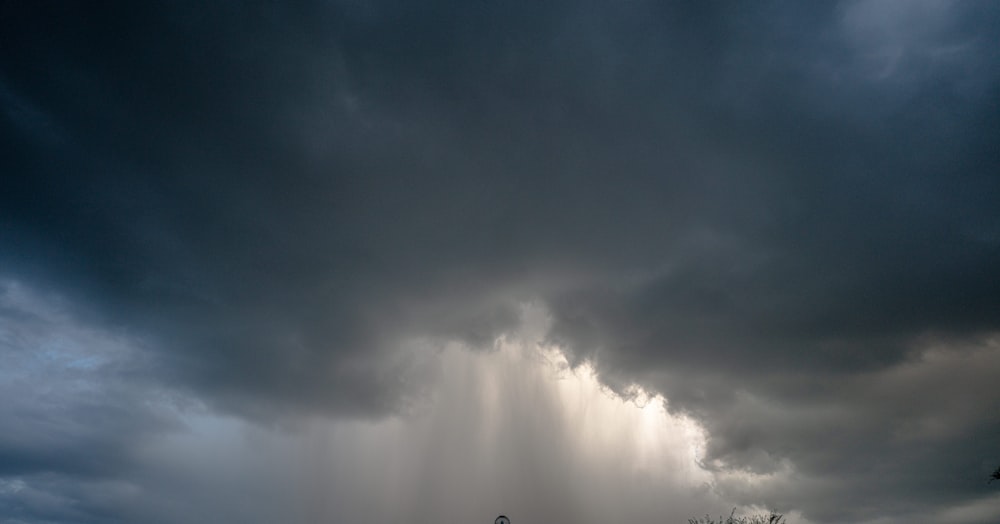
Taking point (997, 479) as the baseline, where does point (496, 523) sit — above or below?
below

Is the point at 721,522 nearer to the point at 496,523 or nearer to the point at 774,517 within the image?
the point at 774,517

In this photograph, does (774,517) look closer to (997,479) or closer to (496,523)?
(997,479)

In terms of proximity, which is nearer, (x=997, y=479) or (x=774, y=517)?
(x=997, y=479)

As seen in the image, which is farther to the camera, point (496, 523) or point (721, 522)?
point (721, 522)

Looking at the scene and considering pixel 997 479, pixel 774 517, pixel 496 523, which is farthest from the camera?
pixel 774 517

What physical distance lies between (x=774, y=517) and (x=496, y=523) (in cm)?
7745

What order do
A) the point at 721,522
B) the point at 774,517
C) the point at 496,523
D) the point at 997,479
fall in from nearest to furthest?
1. the point at 496,523
2. the point at 997,479
3. the point at 774,517
4. the point at 721,522

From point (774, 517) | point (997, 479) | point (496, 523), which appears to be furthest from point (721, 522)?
point (496, 523)

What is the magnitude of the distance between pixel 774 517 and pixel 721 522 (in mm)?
11057

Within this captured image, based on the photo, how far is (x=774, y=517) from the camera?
340 feet

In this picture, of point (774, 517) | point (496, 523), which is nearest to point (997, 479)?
point (774, 517)

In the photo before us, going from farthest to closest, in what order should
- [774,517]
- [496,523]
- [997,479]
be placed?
[774,517], [997,479], [496,523]

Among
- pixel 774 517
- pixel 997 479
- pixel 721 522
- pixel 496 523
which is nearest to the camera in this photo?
pixel 496 523

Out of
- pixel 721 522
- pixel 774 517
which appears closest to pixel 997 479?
pixel 774 517
